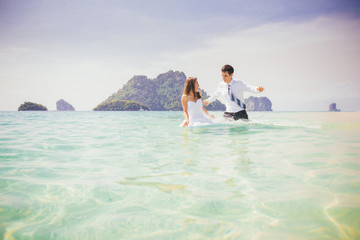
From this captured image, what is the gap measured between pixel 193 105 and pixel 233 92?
1635mm

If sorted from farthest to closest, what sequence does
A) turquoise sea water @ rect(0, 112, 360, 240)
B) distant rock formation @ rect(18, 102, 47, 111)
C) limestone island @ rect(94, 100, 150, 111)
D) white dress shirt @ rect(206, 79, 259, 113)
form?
1. limestone island @ rect(94, 100, 150, 111)
2. distant rock formation @ rect(18, 102, 47, 111)
3. white dress shirt @ rect(206, 79, 259, 113)
4. turquoise sea water @ rect(0, 112, 360, 240)

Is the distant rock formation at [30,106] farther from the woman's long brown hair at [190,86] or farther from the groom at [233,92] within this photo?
the groom at [233,92]

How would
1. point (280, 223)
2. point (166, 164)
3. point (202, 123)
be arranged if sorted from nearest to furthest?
point (280, 223), point (166, 164), point (202, 123)

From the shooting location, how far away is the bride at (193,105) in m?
8.48

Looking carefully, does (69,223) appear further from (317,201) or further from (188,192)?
(317,201)

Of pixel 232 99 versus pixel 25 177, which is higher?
pixel 232 99

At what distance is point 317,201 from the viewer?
2277 millimetres

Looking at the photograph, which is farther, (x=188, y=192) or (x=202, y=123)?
(x=202, y=123)

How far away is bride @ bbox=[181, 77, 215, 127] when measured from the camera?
848cm

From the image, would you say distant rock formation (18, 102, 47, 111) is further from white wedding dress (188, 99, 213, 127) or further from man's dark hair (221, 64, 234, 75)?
man's dark hair (221, 64, 234, 75)

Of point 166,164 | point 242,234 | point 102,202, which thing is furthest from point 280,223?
point 166,164

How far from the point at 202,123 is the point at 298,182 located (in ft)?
20.4

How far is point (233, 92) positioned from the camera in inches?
328

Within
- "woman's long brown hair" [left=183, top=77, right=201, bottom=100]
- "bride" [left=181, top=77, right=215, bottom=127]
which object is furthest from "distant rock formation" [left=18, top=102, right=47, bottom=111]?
"woman's long brown hair" [left=183, top=77, right=201, bottom=100]
